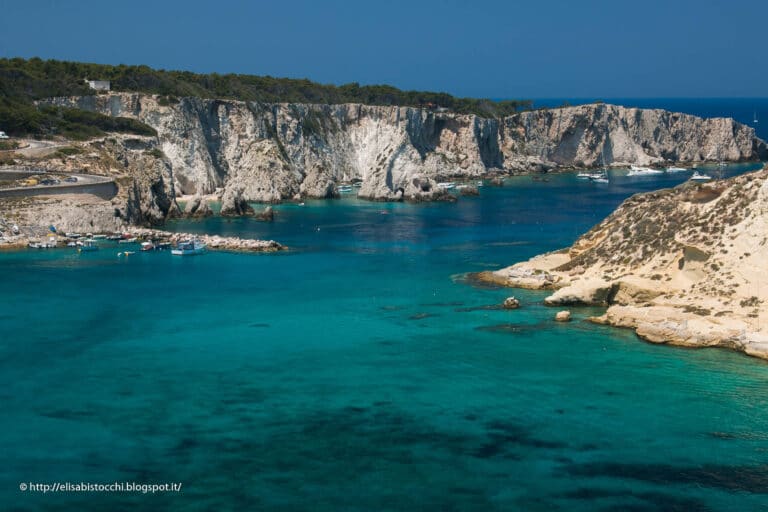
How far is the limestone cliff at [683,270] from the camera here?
110 feet

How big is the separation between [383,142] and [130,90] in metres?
30.2

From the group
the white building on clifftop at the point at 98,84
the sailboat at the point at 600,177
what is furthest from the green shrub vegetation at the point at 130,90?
the sailboat at the point at 600,177

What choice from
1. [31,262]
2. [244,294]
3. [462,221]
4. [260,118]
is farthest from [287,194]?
[244,294]

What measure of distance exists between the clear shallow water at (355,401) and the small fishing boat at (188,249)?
7.71 metres

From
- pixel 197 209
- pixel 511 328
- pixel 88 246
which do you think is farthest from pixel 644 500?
pixel 197 209

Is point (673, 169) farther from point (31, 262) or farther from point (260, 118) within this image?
point (31, 262)

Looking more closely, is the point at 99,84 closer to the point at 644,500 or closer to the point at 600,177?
the point at 600,177

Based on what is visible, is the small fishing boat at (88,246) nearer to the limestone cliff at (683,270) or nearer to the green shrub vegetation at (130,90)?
the green shrub vegetation at (130,90)

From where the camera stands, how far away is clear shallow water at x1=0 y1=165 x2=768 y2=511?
21.0 m

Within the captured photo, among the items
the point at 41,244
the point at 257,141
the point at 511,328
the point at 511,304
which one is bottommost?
the point at 511,328

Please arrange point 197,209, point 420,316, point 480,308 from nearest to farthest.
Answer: point 420,316, point 480,308, point 197,209

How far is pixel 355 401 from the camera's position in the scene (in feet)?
89.0

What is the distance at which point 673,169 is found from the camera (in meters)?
123

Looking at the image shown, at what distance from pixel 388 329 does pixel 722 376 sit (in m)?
13.3
